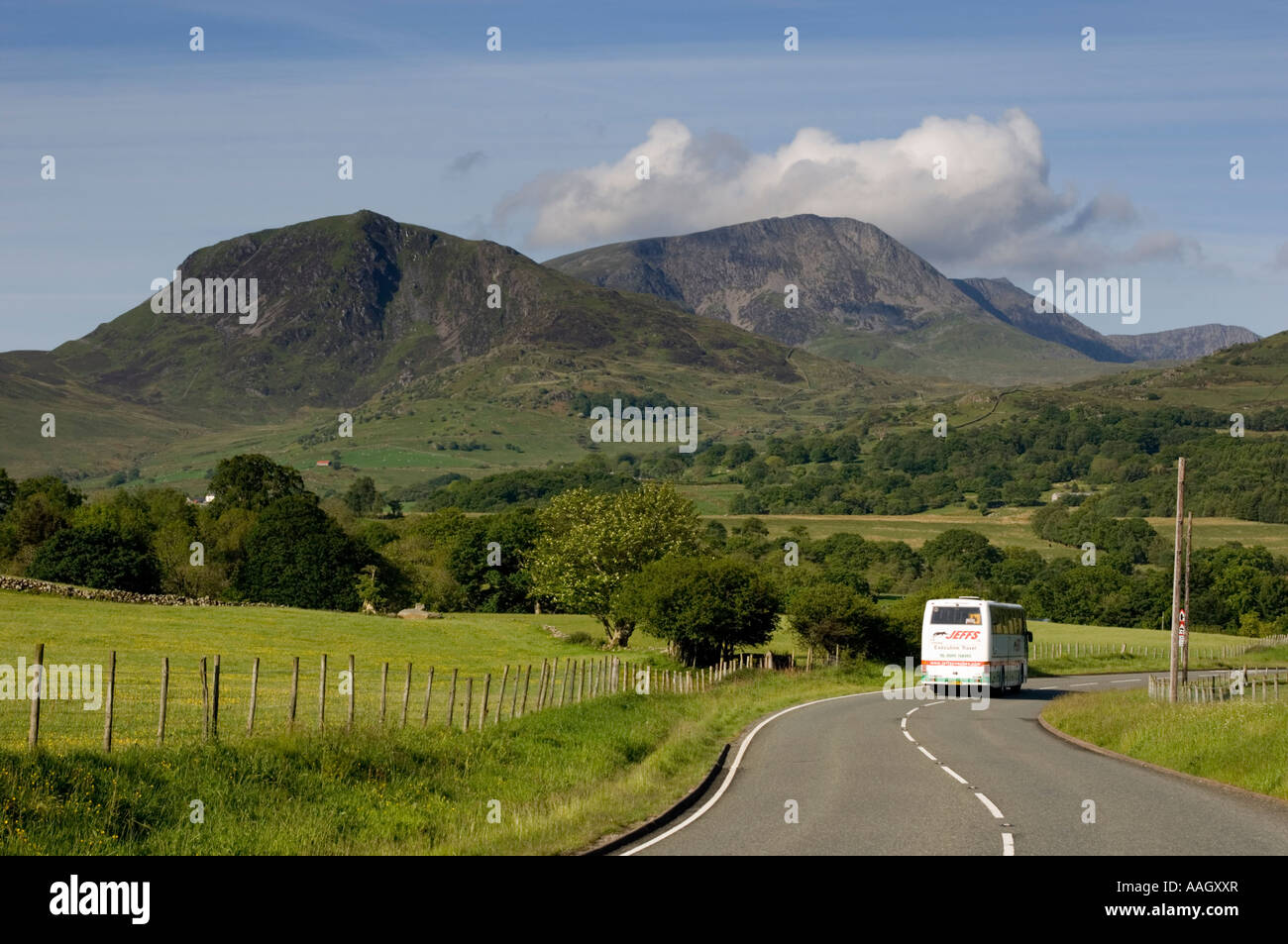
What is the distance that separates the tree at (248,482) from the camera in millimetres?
137000

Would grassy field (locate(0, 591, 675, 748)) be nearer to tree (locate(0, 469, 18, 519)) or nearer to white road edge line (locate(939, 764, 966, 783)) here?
white road edge line (locate(939, 764, 966, 783))

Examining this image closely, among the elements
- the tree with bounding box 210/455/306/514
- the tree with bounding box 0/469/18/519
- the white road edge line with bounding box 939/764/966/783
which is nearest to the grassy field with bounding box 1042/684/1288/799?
the white road edge line with bounding box 939/764/966/783

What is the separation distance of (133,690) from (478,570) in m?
100

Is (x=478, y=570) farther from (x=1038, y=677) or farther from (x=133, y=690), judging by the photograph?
(x=133, y=690)

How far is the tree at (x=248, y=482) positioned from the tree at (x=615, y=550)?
5383 centimetres

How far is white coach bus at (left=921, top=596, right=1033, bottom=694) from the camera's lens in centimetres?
5431

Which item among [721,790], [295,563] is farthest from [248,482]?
[721,790]

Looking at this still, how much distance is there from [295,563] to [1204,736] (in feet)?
322

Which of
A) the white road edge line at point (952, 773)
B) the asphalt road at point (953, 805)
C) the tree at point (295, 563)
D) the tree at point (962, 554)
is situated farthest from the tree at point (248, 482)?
the white road edge line at point (952, 773)

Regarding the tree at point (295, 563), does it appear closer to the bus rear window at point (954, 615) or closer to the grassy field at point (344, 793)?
the bus rear window at point (954, 615)

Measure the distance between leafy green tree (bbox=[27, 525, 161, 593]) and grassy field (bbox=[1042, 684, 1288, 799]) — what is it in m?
78.4

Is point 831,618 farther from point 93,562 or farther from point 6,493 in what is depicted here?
point 6,493
